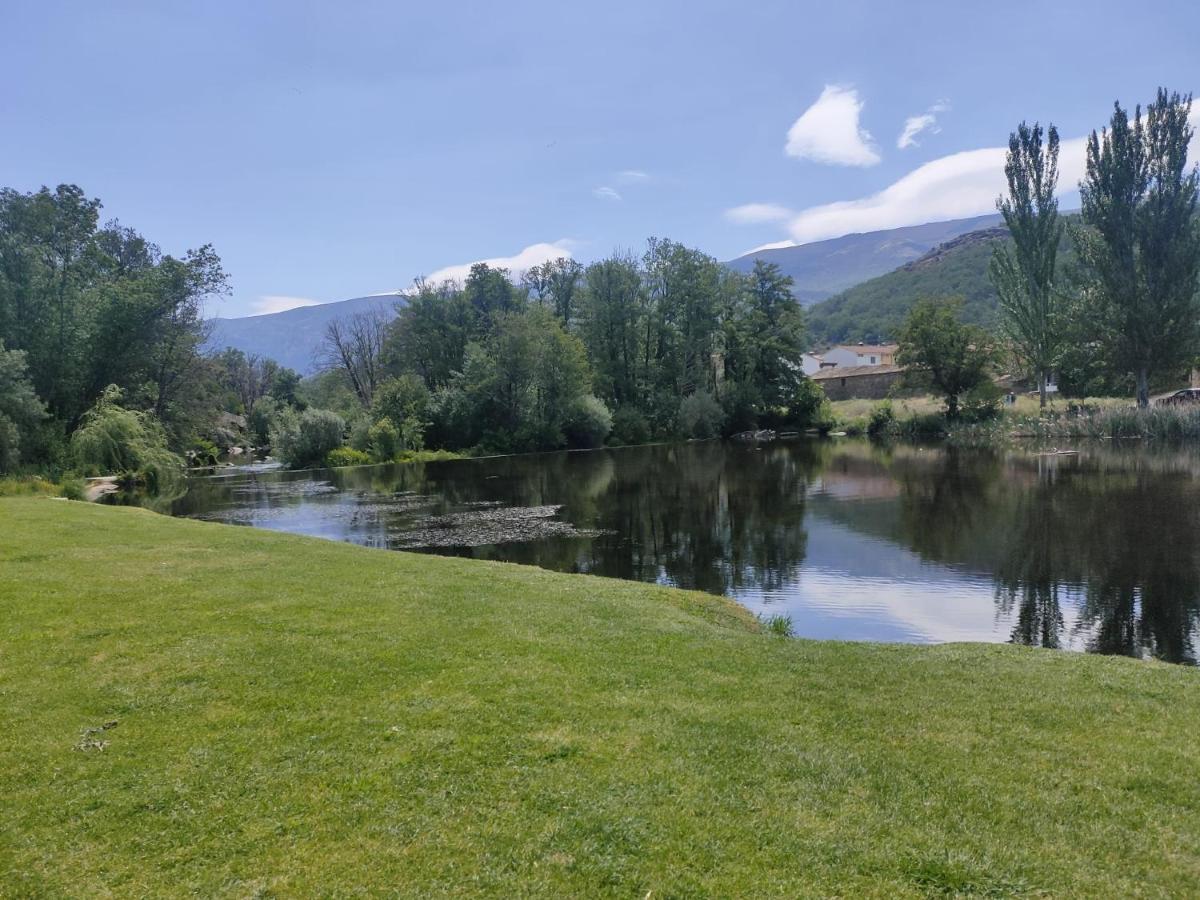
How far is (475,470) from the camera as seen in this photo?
4728 centimetres

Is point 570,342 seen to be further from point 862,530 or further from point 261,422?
point 862,530

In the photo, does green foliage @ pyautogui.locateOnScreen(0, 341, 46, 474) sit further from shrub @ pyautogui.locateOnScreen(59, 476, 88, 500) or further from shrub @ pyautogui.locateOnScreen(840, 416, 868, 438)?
shrub @ pyautogui.locateOnScreen(840, 416, 868, 438)

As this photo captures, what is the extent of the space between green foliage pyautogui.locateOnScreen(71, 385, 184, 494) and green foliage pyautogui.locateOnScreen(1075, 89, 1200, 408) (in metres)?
57.4

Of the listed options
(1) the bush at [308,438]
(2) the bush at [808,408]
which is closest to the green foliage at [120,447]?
(1) the bush at [308,438]

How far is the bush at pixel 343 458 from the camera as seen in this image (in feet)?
177

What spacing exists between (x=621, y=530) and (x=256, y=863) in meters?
19.0

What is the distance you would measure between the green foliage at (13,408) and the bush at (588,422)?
3936 cm

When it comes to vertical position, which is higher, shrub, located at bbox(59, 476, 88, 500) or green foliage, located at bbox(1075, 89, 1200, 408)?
green foliage, located at bbox(1075, 89, 1200, 408)

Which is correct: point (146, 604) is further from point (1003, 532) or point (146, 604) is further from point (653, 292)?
point (653, 292)

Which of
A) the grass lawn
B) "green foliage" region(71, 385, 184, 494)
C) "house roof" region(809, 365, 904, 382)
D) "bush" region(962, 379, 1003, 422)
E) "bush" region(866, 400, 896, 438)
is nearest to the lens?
the grass lawn

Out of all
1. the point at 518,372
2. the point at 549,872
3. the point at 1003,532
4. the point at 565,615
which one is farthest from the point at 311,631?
the point at 518,372

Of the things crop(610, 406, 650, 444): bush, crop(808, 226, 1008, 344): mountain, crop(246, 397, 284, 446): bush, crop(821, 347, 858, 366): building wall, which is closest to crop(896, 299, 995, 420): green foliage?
crop(610, 406, 650, 444): bush

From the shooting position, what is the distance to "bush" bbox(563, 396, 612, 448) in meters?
63.7

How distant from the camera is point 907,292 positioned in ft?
495
